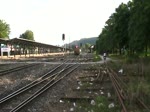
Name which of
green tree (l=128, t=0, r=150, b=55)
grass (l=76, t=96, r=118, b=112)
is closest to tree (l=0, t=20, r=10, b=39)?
green tree (l=128, t=0, r=150, b=55)

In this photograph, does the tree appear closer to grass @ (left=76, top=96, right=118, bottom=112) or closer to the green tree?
the green tree

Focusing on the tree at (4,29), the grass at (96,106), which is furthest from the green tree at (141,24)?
the tree at (4,29)

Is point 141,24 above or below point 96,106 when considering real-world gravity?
above

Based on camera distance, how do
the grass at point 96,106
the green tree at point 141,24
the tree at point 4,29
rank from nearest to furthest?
1. the grass at point 96,106
2. the green tree at point 141,24
3. the tree at point 4,29

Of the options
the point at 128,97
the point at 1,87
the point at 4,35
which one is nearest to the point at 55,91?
the point at 1,87

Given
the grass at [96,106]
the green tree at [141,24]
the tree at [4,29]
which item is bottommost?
the grass at [96,106]

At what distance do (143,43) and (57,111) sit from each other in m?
28.7

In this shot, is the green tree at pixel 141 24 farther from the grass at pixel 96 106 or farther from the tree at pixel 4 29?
the tree at pixel 4 29

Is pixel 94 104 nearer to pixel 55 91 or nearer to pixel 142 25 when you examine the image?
pixel 55 91

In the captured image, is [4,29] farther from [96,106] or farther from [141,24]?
[96,106]

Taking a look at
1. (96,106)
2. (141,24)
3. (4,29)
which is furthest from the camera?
(4,29)

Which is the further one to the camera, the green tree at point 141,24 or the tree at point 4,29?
the tree at point 4,29

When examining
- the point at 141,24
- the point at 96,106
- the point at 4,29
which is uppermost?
the point at 4,29

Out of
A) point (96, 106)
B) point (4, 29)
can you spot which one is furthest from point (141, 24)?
point (4, 29)
